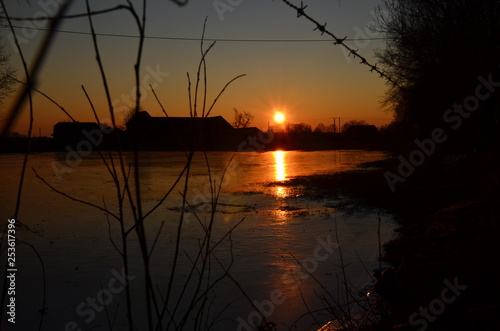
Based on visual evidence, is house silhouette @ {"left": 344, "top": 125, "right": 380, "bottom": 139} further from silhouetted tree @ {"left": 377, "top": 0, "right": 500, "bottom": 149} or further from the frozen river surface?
the frozen river surface

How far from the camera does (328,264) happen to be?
623 cm

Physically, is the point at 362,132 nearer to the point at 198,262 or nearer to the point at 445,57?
the point at 445,57

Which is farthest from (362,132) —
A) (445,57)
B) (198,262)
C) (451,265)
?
(451,265)

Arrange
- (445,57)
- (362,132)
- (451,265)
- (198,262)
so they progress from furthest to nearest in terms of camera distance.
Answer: (362,132) < (445,57) < (198,262) < (451,265)

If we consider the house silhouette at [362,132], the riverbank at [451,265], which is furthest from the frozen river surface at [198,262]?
the house silhouette at [362,132]

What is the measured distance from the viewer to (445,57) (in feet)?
42.1

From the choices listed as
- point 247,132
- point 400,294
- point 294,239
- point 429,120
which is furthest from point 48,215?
point 247,132

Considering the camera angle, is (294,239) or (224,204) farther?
(224,204)

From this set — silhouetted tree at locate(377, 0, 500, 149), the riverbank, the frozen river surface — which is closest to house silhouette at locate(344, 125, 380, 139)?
silhouetted tree at locate(377, 0, 500, 149)

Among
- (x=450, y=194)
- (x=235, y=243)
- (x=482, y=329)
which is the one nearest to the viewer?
(x=482, y=329)

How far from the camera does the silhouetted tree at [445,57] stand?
11.3 feet

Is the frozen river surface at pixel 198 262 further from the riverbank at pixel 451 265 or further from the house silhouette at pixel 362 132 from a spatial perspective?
the house silhouette at pixel 362 132

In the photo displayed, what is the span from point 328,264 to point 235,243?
6.22 ft

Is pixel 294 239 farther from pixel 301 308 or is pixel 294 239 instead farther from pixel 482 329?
pixel 482 329
